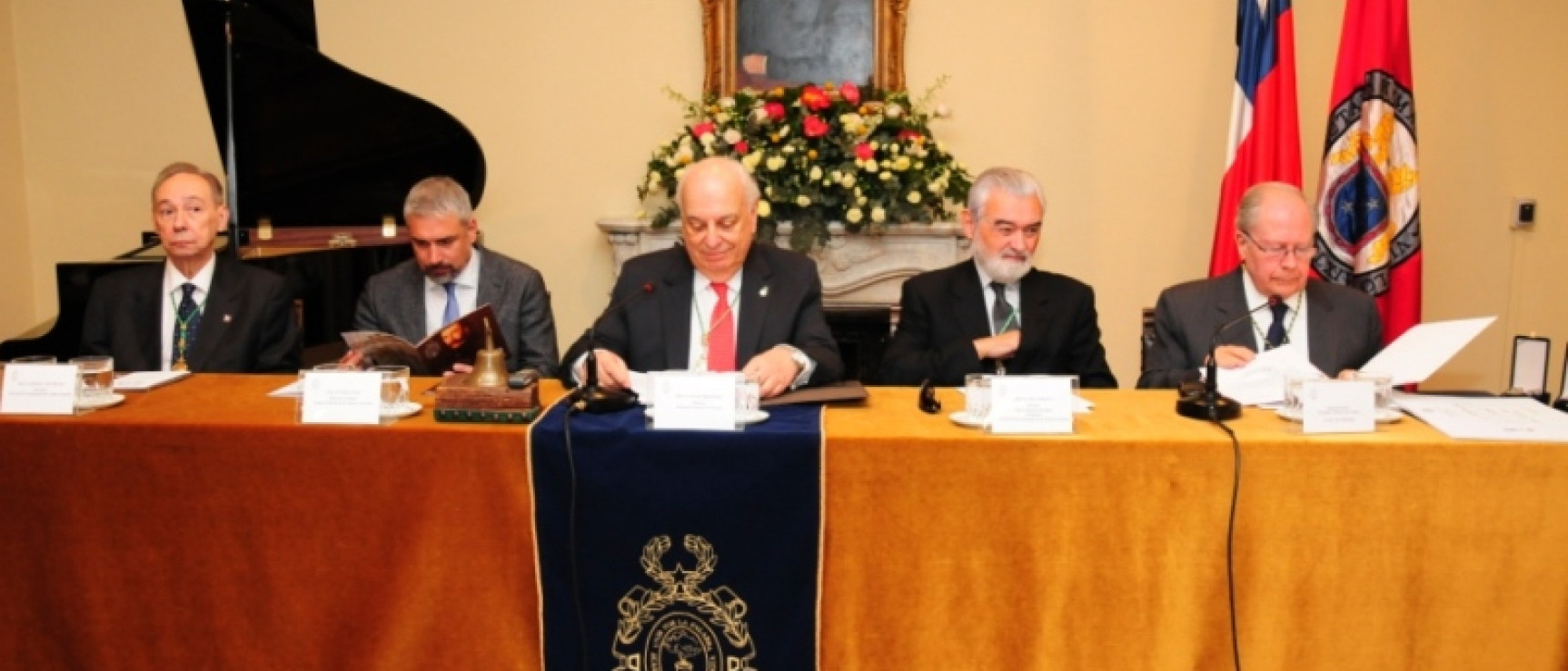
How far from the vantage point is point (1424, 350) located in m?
2.55

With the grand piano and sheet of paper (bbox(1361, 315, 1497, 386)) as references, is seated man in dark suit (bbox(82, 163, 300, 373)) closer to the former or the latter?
the grand piano

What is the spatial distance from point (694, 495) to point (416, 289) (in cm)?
167

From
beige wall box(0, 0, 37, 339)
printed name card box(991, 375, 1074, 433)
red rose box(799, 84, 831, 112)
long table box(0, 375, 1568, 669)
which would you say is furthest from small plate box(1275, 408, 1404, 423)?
beige wall box(0, 0, 37, 339)

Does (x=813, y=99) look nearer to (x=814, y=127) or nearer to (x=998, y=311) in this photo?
(x=814, y=127)

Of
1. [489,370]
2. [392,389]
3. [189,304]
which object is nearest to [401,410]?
[392,389]

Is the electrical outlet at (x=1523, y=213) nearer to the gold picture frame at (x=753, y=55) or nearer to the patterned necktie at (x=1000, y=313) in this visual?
the gold picture frame at (x=753, y=55)

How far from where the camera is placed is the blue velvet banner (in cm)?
221

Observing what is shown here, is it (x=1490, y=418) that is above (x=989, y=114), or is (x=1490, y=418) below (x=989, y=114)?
below

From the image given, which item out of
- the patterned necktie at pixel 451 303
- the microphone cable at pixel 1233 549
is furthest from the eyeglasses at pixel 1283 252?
the patterned necktie at pixel 451 303

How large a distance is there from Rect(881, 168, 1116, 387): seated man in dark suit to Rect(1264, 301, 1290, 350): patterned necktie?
417 mm

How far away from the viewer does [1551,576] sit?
2.17m

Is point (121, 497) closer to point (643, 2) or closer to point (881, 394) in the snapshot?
point (881, 394)

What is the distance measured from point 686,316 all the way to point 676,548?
876 mm


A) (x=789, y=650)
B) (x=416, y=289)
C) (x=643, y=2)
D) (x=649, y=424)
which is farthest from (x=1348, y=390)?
(x=643, y=2)
